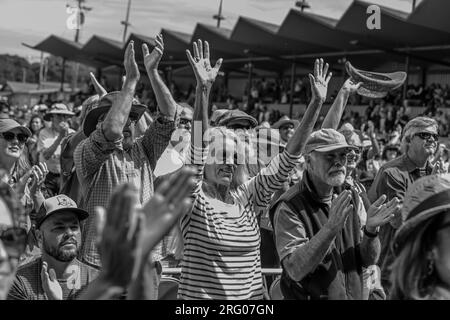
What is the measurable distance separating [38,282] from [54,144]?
4.10 m

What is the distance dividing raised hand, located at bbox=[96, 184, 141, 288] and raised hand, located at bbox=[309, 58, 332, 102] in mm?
2558

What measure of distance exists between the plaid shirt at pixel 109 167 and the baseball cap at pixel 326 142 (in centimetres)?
106

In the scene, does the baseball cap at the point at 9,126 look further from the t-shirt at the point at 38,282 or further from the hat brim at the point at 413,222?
the hat brim at the point at 413,222

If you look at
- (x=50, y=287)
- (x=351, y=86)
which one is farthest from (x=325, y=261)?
(x=351, y=86)

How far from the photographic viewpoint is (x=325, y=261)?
345 centimetres

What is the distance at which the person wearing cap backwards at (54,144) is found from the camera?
6950 millimetres

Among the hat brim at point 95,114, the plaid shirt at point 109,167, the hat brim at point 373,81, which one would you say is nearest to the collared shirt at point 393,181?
the hat brim at point 373,81

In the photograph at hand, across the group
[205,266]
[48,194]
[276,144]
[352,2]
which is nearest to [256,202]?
[205,266]

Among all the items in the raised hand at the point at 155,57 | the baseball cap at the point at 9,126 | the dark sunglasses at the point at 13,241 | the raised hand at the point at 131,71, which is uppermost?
the raised hand at the point at 155,57

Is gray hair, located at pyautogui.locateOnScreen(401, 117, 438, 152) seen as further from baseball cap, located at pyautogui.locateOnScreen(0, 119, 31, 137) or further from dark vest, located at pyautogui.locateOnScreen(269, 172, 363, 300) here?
baseball cap, located at pyautogui.locateOnScreen(0, 119, 31, 137)

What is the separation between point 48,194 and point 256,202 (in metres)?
3.34

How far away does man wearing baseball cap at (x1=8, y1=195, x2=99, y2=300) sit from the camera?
11.0 ft

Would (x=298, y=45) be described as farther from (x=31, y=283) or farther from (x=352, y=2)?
(x=31, y=283)

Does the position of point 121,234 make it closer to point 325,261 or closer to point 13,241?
point 13,241
